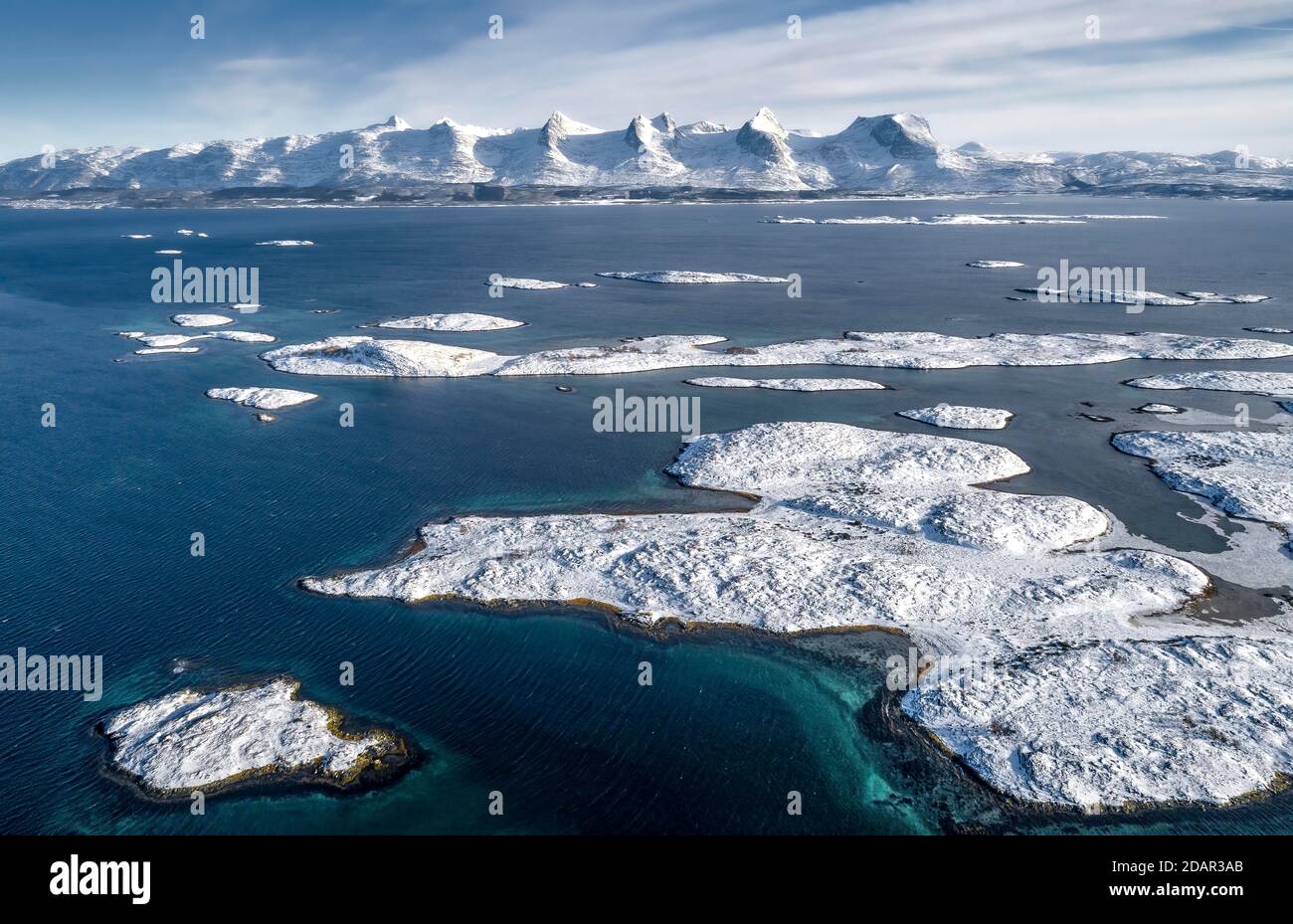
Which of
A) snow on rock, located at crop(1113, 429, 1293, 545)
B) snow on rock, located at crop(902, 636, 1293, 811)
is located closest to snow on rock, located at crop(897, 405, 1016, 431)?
snow on rock, located at crop(1113, 429, 1293, 545)

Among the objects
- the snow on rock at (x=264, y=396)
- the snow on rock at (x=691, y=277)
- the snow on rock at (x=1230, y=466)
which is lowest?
the snow on rock at (x=1230, y=466)

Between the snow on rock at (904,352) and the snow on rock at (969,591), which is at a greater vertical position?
the snow on rock at (904,352)

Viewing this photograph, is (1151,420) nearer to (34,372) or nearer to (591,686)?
(591,686)

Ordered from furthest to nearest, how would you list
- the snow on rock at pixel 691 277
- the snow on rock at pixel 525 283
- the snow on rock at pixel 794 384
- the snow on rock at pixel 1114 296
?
the snow on rock at pixel 691 277, the snow on rock at pixel 525 283, the snow on rock at pixel 1114 296, the snow on rock at pixel 794 384

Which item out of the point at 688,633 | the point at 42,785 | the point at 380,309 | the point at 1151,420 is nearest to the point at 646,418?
the point at 688,633

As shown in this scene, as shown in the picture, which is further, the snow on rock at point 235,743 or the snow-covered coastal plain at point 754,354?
the snow-covered coastal plain at point 754,354

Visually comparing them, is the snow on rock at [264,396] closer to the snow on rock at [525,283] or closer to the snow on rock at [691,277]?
the snow on rock at [525,283]

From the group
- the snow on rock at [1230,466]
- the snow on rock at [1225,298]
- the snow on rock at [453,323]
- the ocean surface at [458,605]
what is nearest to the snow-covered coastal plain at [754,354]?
the ocean surface at [458,605]

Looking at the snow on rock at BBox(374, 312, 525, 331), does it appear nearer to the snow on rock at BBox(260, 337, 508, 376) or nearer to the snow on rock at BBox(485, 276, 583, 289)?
the snow on rock at BBox(260, 337, 508, 376)

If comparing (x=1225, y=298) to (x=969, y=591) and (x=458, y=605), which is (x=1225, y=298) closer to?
(x=969, y=591)
